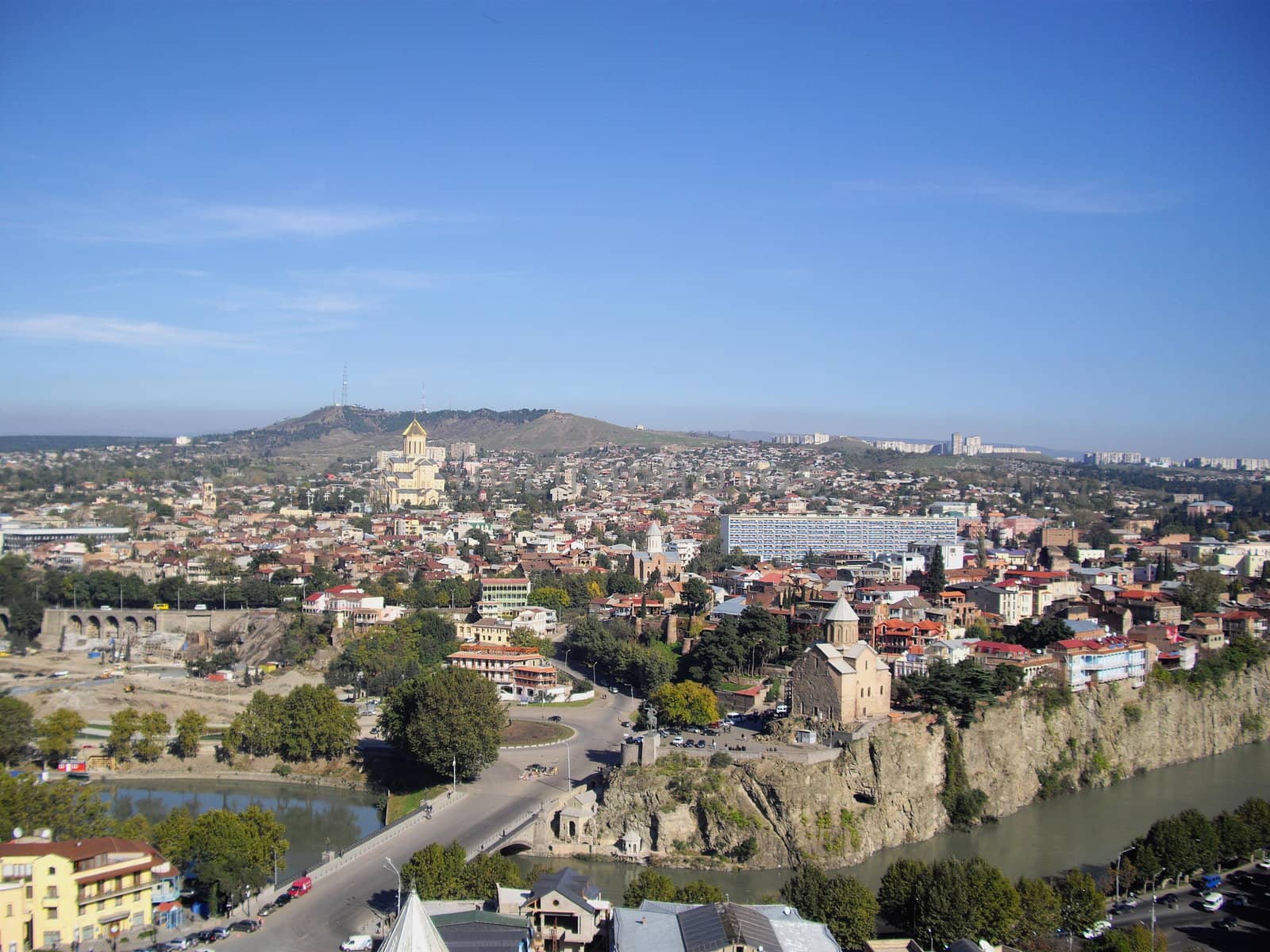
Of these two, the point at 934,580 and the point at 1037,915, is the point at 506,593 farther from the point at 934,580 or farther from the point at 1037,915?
the point at 1037,915

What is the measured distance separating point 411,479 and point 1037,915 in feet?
165

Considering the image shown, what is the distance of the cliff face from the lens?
14.5 metres

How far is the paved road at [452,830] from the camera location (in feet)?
37.6

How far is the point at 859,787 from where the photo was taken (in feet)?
50.1

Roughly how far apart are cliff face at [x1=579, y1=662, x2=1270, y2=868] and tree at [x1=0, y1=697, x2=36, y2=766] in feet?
29.4

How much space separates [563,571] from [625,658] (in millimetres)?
12039

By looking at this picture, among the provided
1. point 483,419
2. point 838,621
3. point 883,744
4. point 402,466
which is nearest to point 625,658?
point 838,621

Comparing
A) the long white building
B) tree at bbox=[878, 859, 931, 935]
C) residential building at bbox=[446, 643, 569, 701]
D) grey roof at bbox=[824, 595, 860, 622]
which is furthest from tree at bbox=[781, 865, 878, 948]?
the long white building

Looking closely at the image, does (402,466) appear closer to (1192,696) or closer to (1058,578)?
(1058,578)

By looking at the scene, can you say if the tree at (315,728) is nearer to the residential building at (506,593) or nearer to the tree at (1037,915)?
the residential building at (506,593)

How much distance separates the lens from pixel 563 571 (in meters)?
33.8

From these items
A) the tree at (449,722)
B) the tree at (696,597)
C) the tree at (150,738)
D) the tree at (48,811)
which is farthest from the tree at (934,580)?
the tree at (48,811)

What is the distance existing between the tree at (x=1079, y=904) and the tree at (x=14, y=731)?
1474cm

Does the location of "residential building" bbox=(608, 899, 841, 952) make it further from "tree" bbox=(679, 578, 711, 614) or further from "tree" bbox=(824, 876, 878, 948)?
"tree" bbox=(679, 578, 711, 614)
